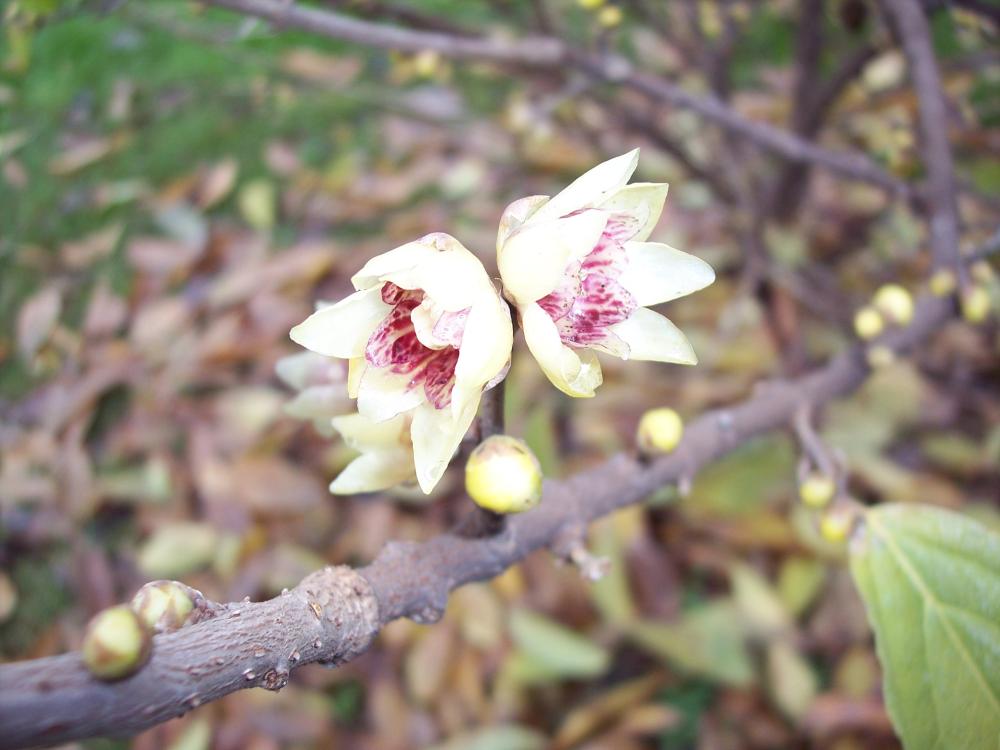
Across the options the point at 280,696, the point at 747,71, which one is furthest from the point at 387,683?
the point at 747,71

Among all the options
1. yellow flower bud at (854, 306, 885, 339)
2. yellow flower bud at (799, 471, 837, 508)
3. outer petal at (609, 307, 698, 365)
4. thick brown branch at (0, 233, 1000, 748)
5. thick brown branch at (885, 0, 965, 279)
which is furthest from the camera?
thick brown branch at (885, 0, 965, 279)

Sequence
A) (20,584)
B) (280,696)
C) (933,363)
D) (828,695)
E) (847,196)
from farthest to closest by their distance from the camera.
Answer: (847,196) → (933,363) → (20,584) → (280,696) → (828,695)

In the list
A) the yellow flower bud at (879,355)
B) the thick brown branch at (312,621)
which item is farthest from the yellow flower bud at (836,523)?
the yellow flower bud at (879,355)

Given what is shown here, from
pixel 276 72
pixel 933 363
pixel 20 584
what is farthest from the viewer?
pixel 276 72

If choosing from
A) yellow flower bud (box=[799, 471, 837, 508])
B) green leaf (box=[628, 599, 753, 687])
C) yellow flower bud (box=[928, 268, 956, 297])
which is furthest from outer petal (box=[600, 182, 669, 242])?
green leaf (box=[628, 599, 753, 687])

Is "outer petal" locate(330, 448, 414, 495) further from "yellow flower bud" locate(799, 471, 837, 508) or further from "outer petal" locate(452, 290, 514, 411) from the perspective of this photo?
"yellow flower bud" locate(799, 471, 837, 508)

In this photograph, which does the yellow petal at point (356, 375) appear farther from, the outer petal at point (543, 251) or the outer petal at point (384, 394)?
the outer petal at point (543, 251)

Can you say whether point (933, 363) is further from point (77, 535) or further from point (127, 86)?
point (127, 86)

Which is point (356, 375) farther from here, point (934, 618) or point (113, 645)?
point (934, 618)
